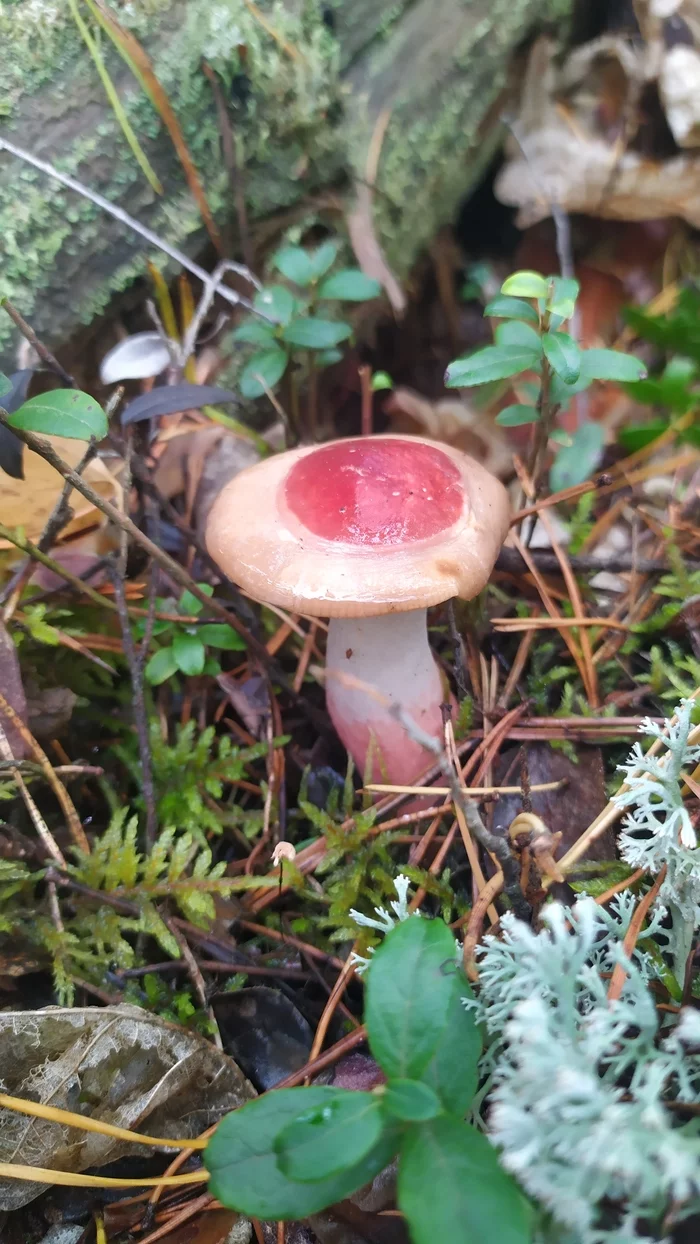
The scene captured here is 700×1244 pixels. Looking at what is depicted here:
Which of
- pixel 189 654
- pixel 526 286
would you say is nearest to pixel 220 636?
pixel 189 654

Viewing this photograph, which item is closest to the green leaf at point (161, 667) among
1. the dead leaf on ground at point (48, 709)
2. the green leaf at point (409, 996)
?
the dead leaf on ground at point (48, 709)

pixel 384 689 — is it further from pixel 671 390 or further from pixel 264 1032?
pixel 671 390

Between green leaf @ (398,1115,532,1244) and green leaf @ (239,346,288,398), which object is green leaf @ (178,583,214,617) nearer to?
green leaf @ (239,346,288,398)

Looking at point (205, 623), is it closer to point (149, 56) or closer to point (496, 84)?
point (149, 56)

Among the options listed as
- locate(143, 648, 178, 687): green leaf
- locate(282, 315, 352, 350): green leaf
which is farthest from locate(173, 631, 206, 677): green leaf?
locate(282, 315, 352, 350): green leaf

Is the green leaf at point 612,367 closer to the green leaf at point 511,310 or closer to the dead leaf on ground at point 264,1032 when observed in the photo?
the green leaf at point 511,310
